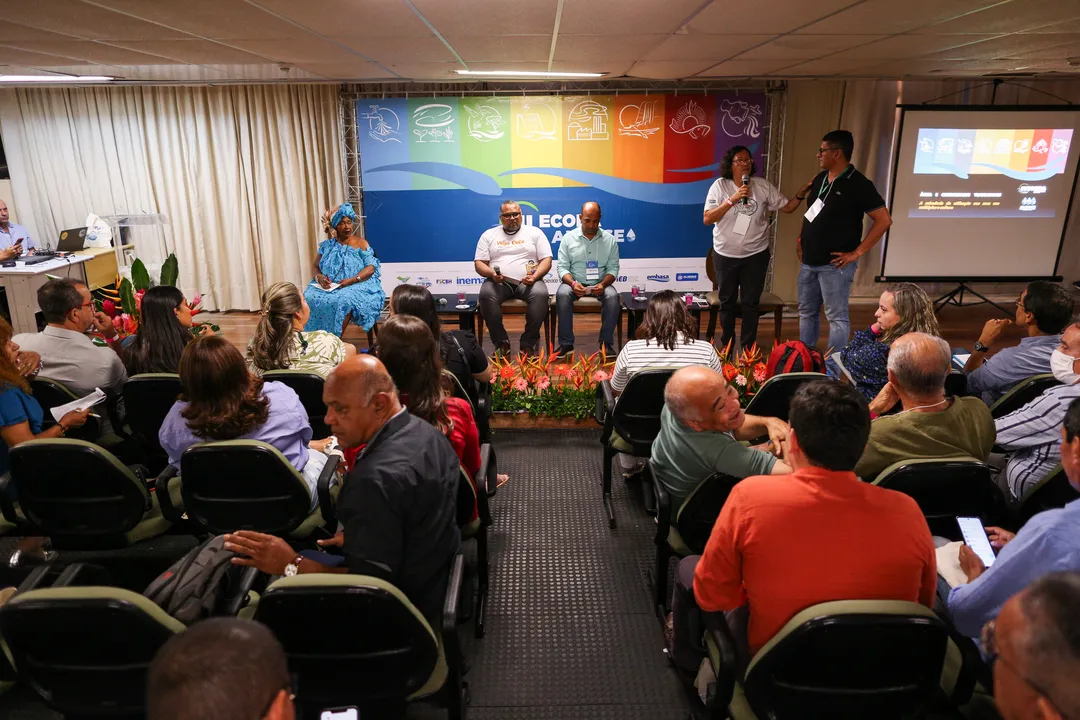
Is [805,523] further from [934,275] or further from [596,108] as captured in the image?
[934,275]

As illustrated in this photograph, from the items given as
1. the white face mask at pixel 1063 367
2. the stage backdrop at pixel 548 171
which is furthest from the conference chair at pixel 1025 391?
the stage backdrop at pixel 548 171

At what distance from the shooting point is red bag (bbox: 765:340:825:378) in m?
3.35

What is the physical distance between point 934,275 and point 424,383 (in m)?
6.43

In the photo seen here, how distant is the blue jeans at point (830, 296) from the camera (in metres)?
4.98

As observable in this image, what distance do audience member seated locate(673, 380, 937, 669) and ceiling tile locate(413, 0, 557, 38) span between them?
6.64 ft

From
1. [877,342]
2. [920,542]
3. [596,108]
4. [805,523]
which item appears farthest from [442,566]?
[596,108]

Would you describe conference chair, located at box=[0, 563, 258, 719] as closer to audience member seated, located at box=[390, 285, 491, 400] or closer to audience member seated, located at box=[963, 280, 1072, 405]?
audience member seated, located at box=[390, 285, 491, 400]

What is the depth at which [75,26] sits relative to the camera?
10.3ft

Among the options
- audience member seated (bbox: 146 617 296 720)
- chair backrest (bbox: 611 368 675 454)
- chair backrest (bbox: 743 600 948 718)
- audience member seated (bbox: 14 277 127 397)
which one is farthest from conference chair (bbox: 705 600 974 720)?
audience member seated (bbox: 14 277 127 397)

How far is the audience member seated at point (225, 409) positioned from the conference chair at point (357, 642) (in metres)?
0.92

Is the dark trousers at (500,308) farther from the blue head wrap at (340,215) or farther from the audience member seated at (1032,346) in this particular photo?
the audience member seated at (1032,346)

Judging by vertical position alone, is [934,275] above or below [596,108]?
below

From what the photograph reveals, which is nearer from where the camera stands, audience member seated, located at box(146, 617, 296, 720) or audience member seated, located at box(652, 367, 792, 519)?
audience member seated, located at box(146, 617, 296, 720)

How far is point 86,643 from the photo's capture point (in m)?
1.56
